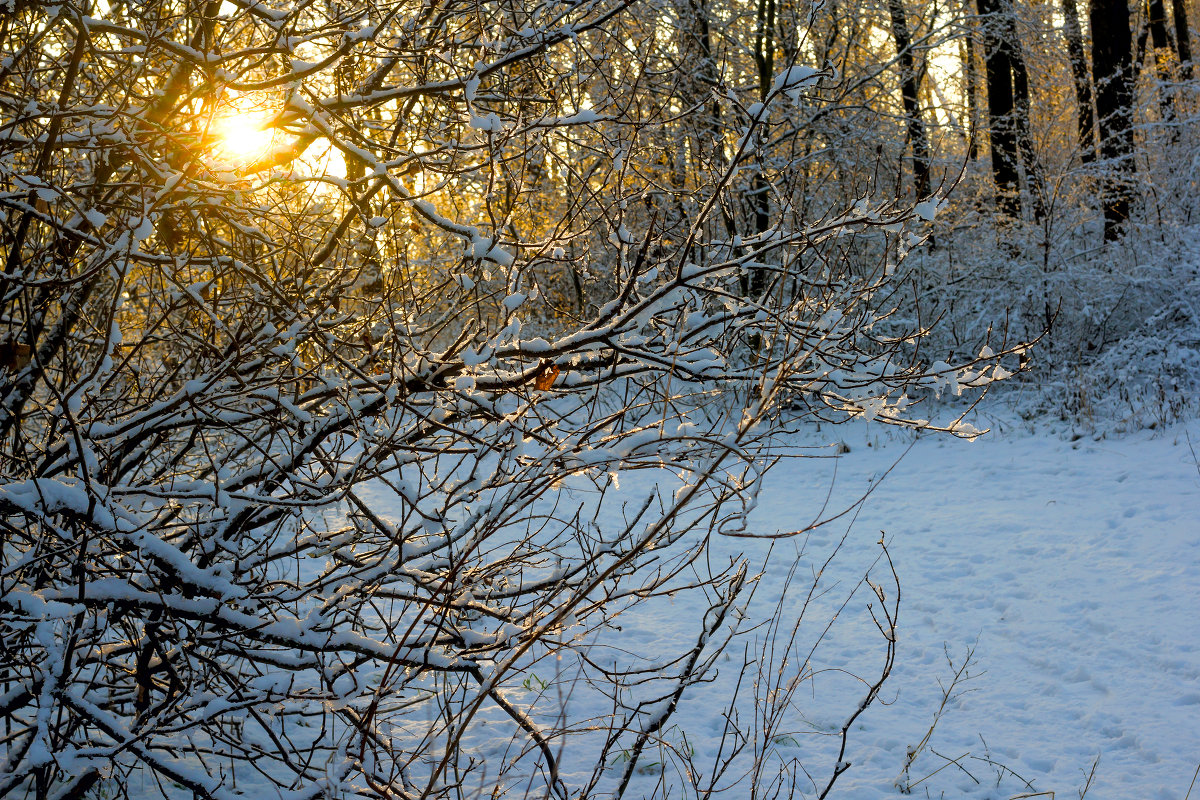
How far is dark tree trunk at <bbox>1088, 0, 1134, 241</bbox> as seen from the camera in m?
9.38

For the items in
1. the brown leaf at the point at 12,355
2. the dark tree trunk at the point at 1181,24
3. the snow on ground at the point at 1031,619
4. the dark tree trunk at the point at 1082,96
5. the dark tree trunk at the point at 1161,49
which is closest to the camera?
the brown leaf at the point at 12,355

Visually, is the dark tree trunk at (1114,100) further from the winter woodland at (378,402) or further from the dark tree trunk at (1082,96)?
the winter woodland at (378,402)

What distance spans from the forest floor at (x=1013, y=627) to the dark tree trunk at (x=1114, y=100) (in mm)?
3671

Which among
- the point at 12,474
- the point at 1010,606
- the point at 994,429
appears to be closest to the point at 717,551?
the point at 1010,606

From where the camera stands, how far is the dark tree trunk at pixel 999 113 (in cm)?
1036

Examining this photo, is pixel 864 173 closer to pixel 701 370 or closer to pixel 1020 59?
pixel 1020 59

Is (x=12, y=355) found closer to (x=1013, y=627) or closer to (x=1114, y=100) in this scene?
(x=1013, y=627)

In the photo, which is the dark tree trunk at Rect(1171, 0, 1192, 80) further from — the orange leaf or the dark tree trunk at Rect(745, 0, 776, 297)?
the orange leaf

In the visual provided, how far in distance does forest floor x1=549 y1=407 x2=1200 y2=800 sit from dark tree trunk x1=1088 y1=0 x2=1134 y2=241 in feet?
12.0

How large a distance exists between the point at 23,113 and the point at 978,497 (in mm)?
6902

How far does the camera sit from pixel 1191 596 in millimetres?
4555

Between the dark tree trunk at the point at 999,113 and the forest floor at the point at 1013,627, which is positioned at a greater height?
the dark tree trunk at the point at 999,113

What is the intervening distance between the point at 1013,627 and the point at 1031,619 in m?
0.16

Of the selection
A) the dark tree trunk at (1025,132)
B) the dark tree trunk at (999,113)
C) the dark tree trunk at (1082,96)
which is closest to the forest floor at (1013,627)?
the dark tree trunk at (1025,132)
